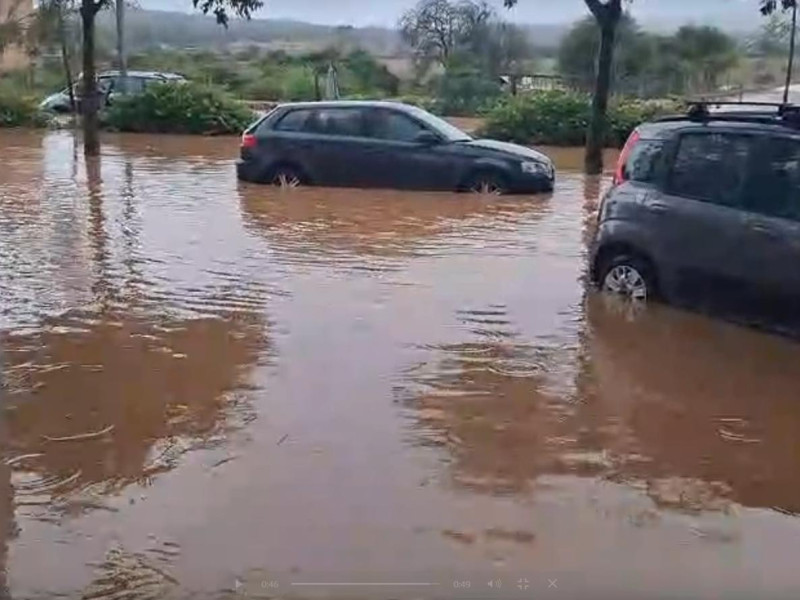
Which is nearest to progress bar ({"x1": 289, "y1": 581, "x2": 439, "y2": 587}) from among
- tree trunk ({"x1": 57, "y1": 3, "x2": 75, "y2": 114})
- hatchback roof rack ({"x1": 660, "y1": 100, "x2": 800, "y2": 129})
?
hatchback roof rack ({"x1": 660, "y1": 100, "x2": 800, "y2": 129})

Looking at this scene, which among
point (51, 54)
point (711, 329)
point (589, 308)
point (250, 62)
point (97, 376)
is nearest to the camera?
point (97, 376)

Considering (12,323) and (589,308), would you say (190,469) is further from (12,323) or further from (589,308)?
(589,308)

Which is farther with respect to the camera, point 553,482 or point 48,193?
point 48,193

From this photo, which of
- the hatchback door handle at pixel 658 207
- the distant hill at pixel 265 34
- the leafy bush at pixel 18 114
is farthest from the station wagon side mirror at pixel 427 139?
the leafy bush at pixel 18 114

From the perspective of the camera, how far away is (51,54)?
108 feet

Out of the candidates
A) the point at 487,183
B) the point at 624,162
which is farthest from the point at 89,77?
the point at 624,162

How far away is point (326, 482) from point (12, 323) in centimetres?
392

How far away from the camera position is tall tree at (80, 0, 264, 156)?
813 inches

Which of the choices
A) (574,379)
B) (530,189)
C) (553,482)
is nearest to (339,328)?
(574,379)

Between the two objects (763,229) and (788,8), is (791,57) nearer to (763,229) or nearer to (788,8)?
(788,8)

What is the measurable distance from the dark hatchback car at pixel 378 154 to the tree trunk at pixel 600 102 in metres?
3.23

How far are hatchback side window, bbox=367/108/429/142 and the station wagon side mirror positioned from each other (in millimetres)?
51

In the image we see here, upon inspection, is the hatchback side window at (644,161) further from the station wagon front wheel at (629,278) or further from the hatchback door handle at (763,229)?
the hatchback door handle at (763,229)

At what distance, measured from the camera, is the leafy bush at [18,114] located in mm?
27484
